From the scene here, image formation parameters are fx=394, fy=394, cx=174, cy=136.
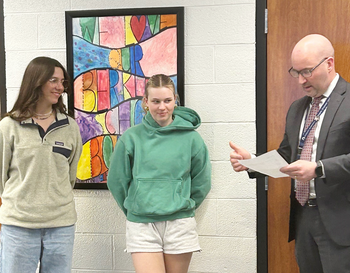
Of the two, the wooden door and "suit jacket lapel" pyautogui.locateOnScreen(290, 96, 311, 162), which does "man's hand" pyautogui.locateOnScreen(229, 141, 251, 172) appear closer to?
"suit jacket lapel" pyautogui.locateOnScreen(290, 96, 311, 162)

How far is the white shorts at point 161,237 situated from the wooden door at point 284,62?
0.63 meters

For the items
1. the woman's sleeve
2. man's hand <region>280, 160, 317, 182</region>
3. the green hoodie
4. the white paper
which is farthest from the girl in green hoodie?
man's hand <region>280, 160, 317, 182</region>

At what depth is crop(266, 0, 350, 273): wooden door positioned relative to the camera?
2.17 meters

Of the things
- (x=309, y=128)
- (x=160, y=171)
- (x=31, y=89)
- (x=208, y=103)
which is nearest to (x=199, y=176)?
(x=160, y=171)

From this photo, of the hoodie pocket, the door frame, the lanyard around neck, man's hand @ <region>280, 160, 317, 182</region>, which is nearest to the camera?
man's hand @ <region>280, 160, 317, 182</region>

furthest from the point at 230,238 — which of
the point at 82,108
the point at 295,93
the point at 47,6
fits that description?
the point at 47,6

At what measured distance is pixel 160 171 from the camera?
6.28ft

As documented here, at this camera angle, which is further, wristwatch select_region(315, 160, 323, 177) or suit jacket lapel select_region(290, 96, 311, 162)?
suit jacket lapel select_region(290, 96, 311, 162)

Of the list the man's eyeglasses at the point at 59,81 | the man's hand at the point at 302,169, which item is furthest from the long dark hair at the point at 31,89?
the man's hand at the point at 302,169

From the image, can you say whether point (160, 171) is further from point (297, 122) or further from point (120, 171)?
point (297, 122)

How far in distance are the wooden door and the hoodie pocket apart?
0.65 m

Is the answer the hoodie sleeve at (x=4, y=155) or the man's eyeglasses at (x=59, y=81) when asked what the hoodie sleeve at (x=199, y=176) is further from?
the hoodie sleeve at (x=4, y=155)

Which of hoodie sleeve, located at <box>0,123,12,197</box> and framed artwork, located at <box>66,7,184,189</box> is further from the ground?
framed artwork, located at <box>66,7,184,189</box>

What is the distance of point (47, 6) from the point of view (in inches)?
93.2
